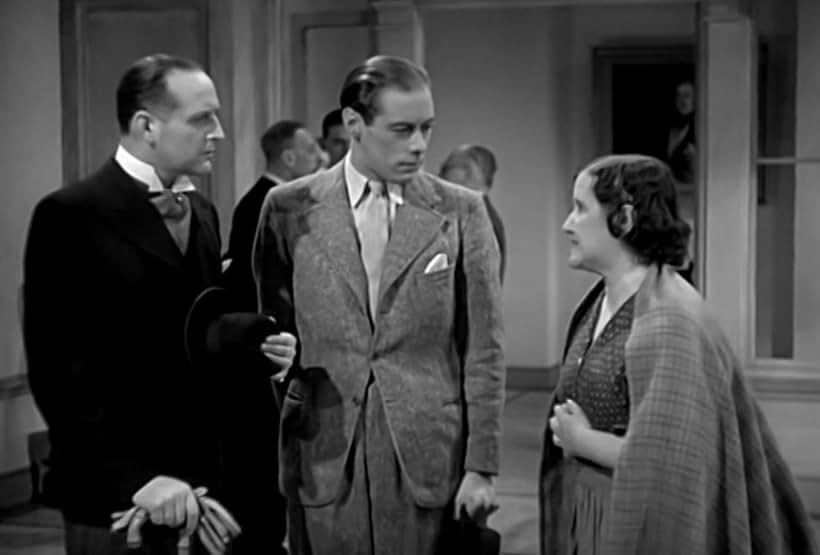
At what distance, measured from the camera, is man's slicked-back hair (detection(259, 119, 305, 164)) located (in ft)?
16.1

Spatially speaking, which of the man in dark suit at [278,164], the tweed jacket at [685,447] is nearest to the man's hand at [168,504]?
the tweed jacket at [685,447]

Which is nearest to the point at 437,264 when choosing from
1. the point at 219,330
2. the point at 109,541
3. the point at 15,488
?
the point at 219,330

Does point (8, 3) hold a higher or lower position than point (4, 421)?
higher

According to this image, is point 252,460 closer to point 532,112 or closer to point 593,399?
point 593,399

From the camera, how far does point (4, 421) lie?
5.34 metres

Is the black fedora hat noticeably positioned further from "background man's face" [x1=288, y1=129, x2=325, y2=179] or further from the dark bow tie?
"background man's face" [x1=288, y1=129, x2=325, y2=179]

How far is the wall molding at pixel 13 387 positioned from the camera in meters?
5.34

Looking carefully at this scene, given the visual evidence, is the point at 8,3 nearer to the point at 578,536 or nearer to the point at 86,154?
the point at 86,154

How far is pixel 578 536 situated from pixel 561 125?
606cm

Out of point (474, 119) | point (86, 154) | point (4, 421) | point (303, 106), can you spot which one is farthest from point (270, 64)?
point (474, 119)

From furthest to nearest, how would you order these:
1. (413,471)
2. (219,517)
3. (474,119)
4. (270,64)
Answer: (474,119)
(270,64)
(413,471)
(219,517)

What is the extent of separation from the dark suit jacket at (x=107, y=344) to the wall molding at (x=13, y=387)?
3.24 metres

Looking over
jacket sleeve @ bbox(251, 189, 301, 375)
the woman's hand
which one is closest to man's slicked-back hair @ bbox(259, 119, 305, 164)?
jacket sleeve @ bbox(251, 189, 301, 375)

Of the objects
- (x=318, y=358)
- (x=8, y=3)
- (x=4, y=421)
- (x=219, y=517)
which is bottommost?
(x=4, y=421)
